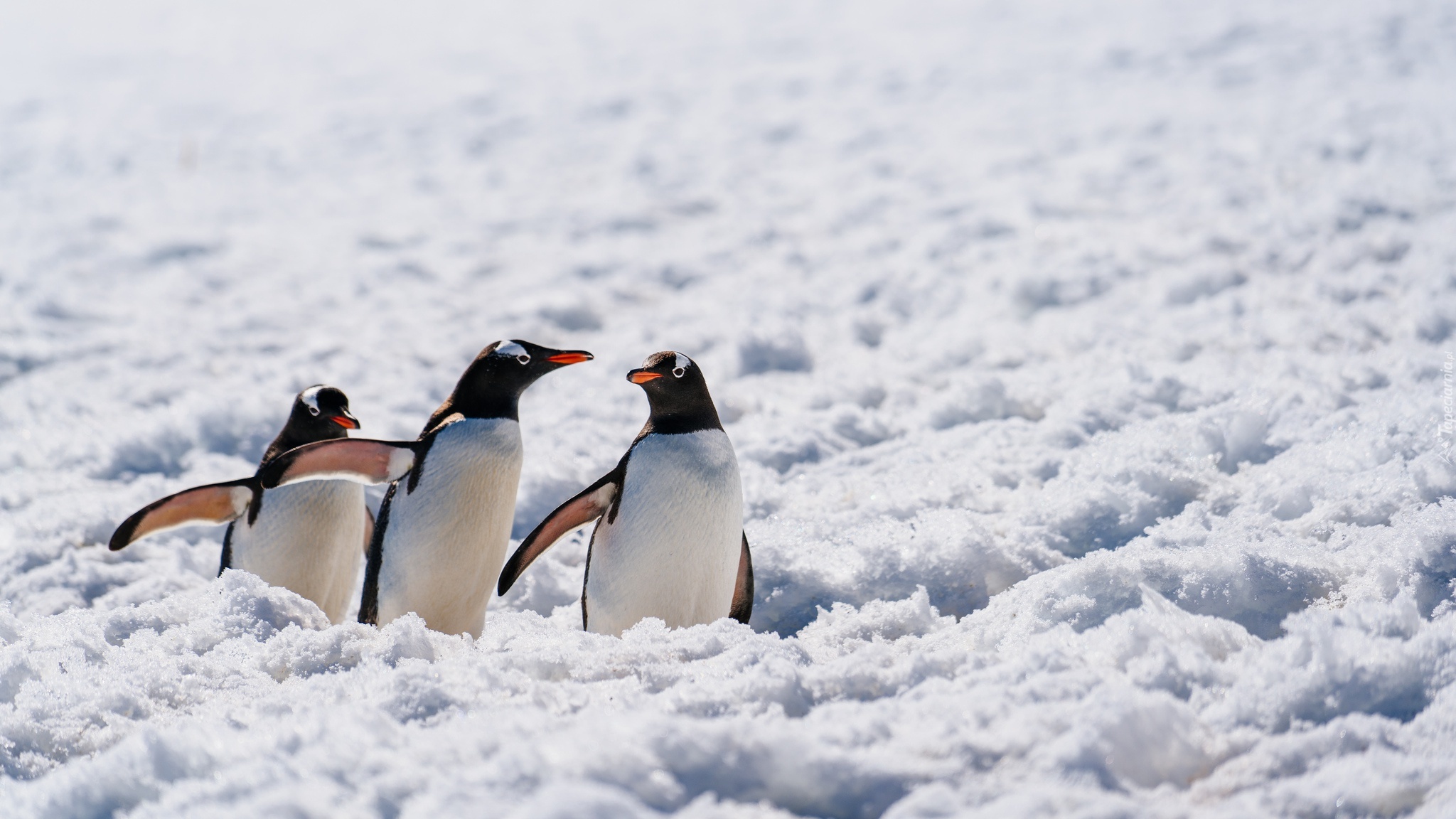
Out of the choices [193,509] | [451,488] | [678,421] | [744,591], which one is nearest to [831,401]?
[744,591]

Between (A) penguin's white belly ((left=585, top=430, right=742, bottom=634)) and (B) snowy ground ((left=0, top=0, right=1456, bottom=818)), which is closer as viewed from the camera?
(B) snowy ground ((left=0, top=0, right=1456, bottom=818))

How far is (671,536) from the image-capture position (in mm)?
2508

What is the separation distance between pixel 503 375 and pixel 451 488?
0.30 meters

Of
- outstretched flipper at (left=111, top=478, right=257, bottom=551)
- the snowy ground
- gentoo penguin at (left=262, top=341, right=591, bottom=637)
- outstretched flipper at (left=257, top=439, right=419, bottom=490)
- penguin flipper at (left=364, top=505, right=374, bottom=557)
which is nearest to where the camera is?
the snowy ground

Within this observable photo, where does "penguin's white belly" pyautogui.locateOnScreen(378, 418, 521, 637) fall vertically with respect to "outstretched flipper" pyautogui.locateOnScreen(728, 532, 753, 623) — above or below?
above

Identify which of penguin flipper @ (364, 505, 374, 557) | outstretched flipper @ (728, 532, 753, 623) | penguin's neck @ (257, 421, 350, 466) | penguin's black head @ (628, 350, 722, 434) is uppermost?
penguin's black head @ (628, 350, 722, 434)

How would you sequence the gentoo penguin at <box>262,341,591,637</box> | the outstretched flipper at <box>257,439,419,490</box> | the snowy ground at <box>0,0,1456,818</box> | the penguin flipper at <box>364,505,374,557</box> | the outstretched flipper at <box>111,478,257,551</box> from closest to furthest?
the snowy ground at <box>0,0,1456,818</box>
the outstretched flipper at <box>257,439,419,490</box>
the gentoo penguin at <box>262,341,591,637</box>
the outstretched flipper at <box>111,478,257,551</box>
the penguin flipper at <box>364,505,374,557</box>

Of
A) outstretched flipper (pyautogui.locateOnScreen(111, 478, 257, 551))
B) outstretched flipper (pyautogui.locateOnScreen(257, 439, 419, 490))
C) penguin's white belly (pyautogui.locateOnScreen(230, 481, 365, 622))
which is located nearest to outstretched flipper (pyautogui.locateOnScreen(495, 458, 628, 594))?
outstretched flipper (pyautogui.locateOnScreen(257, 439, 419, 490))

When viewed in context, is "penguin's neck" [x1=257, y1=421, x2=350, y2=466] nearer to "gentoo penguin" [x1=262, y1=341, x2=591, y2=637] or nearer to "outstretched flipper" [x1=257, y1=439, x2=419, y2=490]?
"outstretched flipper" [x1=257, y1=439, x2=419, y2=490]

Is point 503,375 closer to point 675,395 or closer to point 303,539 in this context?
point 675,395

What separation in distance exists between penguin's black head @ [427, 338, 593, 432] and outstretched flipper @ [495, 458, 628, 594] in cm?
29

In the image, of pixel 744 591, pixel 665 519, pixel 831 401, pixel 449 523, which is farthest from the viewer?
pixel 831 401

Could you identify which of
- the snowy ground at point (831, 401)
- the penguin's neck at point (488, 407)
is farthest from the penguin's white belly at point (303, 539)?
the penguin's neck at point (488, 407)

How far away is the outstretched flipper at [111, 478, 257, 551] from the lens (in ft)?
9.19
